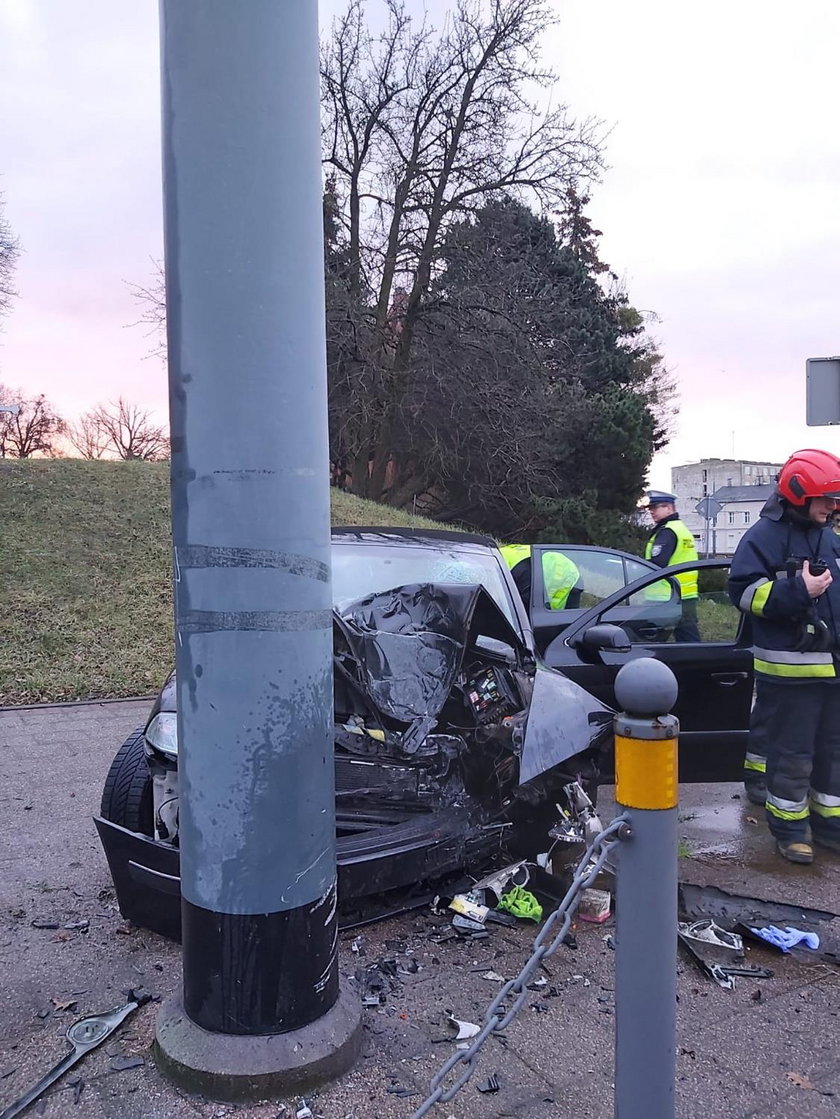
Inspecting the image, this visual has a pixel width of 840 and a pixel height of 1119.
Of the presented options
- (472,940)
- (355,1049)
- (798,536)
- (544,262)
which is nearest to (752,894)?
(472,940)

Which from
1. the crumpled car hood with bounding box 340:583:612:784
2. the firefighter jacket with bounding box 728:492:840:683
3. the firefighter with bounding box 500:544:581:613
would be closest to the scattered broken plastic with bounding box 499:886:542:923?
the crumpled car hood with bounding box 340:583:612:784

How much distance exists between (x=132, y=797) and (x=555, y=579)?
3.63 m

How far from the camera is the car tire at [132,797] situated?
3555 millimetres

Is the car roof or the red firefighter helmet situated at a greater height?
the red firefighter helmet

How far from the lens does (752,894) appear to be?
12.0 feet

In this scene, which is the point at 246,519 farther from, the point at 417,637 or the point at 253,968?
the point at 417,637

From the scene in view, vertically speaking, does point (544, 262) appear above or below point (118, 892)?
above

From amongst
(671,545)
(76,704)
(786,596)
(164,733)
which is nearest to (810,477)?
(786,596)

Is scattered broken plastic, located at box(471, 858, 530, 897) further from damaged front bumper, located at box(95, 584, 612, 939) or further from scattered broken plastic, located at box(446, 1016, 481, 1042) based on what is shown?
scattered broken plastic, located at box(446, 1016, 481, 1042)

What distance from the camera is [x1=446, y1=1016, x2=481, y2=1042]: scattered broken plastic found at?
255 cm

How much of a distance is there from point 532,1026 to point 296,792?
1.15m

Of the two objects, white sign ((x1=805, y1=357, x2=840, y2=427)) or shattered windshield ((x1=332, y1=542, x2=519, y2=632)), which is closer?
shattered windshield ((x1=332, y1=542, x2=519, y2=632))

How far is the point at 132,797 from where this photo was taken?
11.7 ft

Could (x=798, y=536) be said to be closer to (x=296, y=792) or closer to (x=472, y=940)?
(x=472, y=940)
